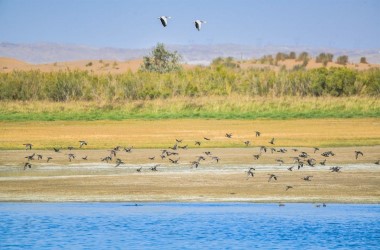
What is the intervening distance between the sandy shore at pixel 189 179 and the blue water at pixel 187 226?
3.26 feet

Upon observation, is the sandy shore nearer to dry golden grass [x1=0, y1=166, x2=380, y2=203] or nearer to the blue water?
dry golden grass [x1=0, y1=166, x2=380, y2=203]

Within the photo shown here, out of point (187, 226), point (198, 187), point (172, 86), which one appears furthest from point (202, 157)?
point (172, 86)

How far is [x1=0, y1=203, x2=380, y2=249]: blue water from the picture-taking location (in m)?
19.7

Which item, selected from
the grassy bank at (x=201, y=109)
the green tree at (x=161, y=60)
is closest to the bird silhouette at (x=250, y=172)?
the grassy bank at (x=201, y=109)

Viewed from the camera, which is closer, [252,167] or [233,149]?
[252,167]

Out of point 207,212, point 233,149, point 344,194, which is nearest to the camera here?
point 207,212

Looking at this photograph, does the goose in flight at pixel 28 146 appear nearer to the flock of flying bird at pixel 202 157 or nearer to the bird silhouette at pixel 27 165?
the flock of flying bird at pixel 202 157

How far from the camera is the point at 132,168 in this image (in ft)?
99.6

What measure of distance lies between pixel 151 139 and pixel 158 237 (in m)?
18.5

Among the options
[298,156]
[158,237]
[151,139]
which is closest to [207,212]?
[158,237]

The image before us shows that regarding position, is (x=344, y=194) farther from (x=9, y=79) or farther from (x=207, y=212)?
(x=9, y=79)

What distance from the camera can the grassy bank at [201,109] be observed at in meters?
48.3

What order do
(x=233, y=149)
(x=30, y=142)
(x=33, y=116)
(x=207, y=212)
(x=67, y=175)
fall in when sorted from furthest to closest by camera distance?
(x=33, y=116), (x=30, y=142), (x=233, y=149), (x=67, y=175), (x=207, y=212)

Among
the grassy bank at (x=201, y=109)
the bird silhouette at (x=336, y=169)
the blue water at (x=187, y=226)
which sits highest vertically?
the grassy bank at (x=201, y=109)
